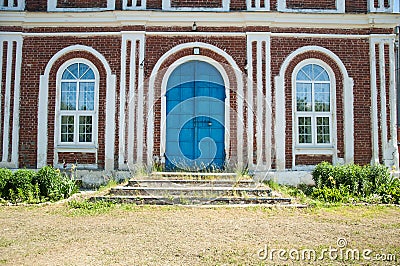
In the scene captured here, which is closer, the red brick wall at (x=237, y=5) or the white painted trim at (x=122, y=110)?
the white painted trim at (x=122, y=110)

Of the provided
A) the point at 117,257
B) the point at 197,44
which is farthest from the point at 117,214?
the point at 197,44

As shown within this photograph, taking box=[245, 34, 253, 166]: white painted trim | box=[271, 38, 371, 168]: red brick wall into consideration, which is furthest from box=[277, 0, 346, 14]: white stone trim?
box=[245, 34, 253, 166]: white painted trim

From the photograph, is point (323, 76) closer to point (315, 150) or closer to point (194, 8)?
point (315, 150)

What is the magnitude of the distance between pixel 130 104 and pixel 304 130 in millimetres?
4772

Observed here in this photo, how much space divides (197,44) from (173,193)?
14.6 ft

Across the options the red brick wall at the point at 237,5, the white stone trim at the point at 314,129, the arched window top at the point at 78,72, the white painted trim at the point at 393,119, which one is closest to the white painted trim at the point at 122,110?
the arched window top at the point at 78,72

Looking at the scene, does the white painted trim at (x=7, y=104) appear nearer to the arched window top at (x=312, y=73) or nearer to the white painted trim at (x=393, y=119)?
the arched window top at (x=312, y=73)

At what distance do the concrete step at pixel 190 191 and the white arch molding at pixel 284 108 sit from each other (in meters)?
2.41

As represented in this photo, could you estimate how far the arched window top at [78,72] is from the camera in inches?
423

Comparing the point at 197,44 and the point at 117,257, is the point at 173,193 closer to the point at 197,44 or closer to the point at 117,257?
the point at 117,257

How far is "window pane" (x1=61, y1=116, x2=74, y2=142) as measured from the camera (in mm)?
10641

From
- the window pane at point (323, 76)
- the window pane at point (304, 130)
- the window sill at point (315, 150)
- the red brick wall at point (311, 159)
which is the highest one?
the window pane at point (323, 76)

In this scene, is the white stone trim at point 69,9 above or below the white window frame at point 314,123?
above

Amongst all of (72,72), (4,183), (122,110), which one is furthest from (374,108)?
(4,183)
